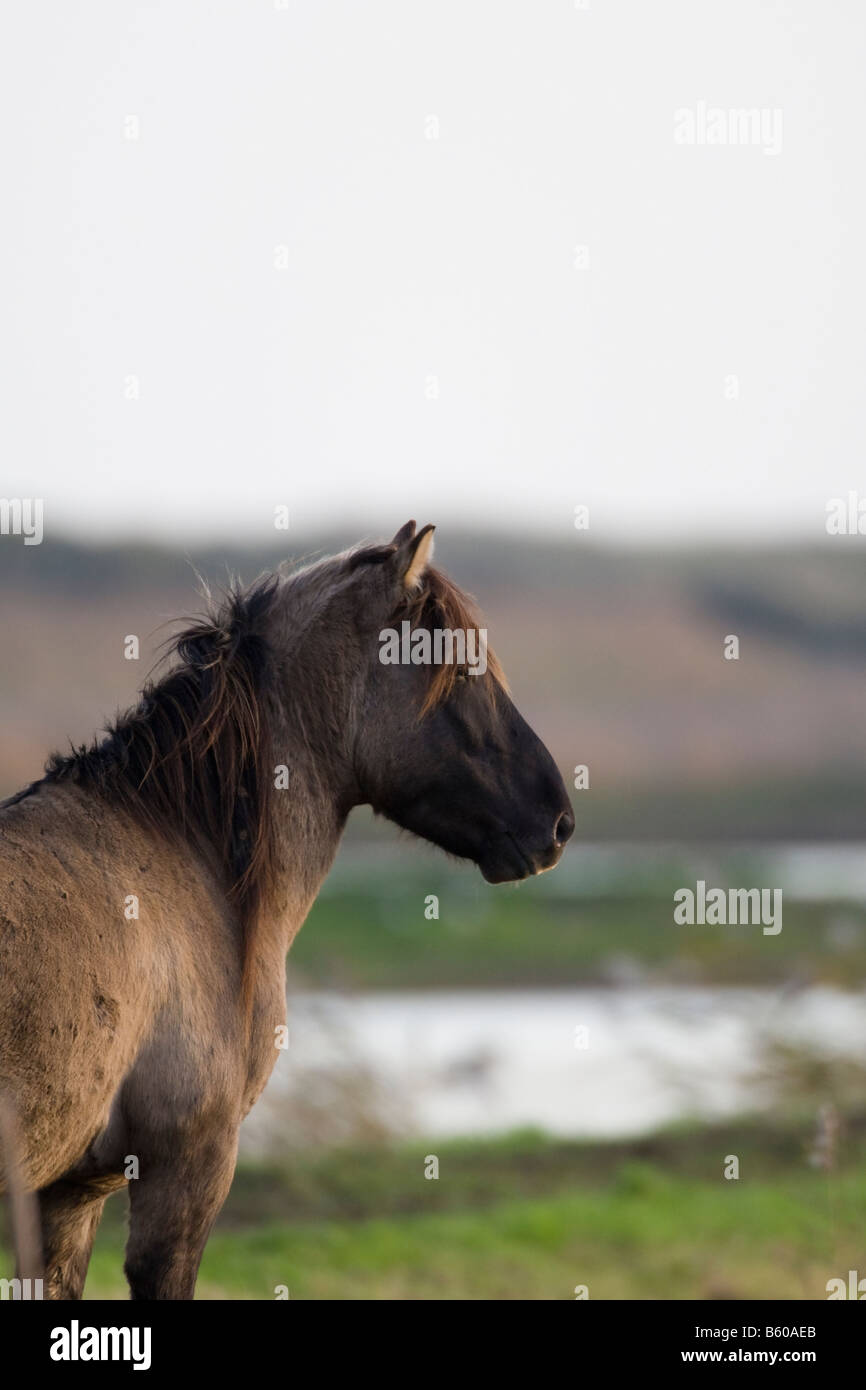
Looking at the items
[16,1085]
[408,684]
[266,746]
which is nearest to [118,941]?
[16,1085]

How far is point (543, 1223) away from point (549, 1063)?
491 cm

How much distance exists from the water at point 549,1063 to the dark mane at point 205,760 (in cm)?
444

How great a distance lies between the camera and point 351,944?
21.4 metres

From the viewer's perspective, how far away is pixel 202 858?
4742 mm

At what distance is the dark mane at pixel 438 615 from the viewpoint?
4867 millimetres

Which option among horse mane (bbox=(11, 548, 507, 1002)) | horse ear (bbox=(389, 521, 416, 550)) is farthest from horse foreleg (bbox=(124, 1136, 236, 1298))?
horse ear (bbox=(389, 521, 416, 550))

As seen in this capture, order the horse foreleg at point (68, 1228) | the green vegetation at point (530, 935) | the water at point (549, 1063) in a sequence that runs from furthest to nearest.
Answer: the green vegetation at point (530, 935)
the water at point (549, 1063)
the horse foreleg at point (68, 1228)

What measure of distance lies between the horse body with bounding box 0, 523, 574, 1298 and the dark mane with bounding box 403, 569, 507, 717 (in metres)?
0.02

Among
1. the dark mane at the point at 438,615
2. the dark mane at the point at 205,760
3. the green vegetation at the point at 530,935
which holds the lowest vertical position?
the green vegetation at the point at 530,935

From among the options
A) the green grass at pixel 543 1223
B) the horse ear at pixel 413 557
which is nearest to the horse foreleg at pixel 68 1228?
the horse ear at pixel 413 557

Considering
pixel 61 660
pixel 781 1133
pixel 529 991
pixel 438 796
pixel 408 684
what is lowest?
pixel 529 991

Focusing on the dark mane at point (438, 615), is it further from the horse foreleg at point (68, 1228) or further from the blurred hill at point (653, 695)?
the blurred hill at point (653, 695)
